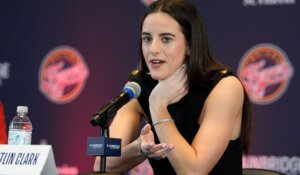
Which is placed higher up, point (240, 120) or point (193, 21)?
point (193, 21)

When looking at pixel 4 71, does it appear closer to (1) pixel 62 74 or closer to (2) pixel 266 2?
(1) pixel 62 74

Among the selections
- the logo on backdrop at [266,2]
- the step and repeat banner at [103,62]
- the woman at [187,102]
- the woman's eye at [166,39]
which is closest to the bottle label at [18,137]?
the woman at [187,102]

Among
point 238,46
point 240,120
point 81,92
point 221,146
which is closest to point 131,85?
point 221,146

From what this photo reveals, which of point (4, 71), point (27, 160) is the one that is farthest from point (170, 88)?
point (4, 71)

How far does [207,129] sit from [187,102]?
0.21 metres

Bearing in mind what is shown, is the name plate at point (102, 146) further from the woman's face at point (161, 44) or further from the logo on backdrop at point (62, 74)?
the logo on backdrop at point (62, 74)

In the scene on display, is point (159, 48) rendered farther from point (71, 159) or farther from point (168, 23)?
point (71, 159)

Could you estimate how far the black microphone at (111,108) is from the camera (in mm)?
1521

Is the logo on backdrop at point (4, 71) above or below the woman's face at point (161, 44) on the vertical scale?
below

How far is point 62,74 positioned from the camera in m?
3.83

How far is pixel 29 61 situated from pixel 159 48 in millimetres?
2142

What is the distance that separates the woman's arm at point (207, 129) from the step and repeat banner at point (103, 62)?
1137 millimetres

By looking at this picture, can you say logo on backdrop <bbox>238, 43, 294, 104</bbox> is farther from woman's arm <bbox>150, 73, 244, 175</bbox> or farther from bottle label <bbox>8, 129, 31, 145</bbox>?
bottle label <bbox>8, 129, 31, 145</bbox>

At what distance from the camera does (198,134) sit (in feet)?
6.43
